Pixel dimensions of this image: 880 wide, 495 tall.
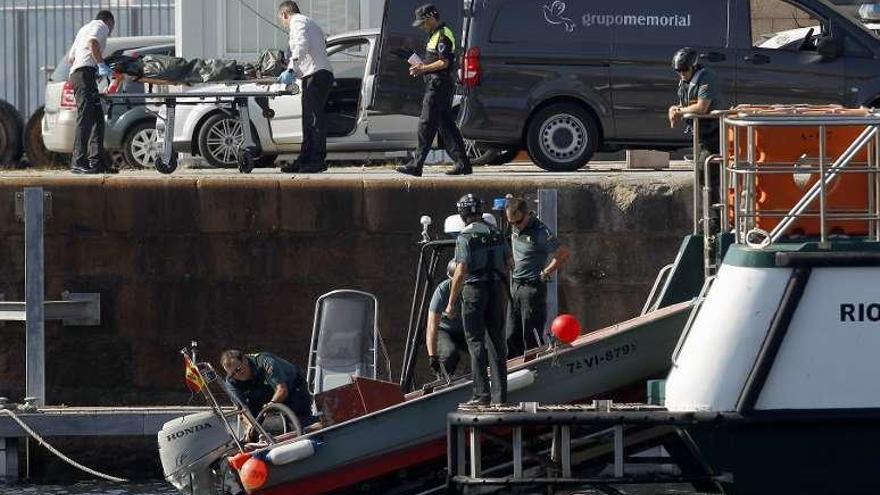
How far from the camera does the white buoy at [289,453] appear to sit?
1184cm

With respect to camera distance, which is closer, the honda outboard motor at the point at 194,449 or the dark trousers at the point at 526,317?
the honda outboard motor at the point at 194,449

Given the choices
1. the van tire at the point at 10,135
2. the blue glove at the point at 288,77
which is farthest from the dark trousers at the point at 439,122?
the van tire at the point at 10,135

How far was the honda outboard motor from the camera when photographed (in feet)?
40.6

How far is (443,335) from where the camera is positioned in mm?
13789

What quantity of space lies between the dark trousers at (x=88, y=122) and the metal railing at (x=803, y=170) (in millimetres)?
7352

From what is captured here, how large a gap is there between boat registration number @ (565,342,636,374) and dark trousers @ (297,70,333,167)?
592 centimetres

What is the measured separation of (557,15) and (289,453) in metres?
6.86

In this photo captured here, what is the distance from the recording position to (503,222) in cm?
1495

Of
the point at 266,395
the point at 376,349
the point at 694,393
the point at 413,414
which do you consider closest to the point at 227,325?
the point at 376,349

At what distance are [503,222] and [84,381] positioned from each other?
3556 millimetres

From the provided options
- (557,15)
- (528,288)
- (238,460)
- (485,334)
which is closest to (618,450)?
(485,334)

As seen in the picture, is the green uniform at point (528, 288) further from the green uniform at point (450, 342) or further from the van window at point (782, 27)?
the van window at point (782, 27)

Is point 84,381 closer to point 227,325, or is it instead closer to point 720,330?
point 227,325

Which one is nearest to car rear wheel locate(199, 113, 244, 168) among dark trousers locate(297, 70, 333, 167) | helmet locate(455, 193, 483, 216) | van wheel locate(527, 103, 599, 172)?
dark trousers locate(297, 70, 333, 167)
